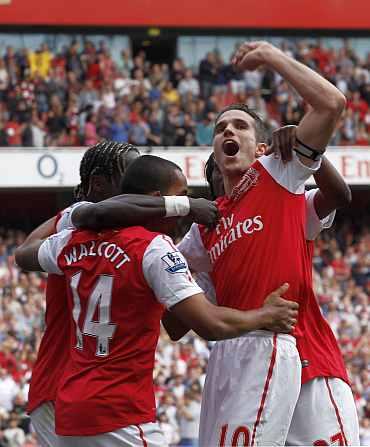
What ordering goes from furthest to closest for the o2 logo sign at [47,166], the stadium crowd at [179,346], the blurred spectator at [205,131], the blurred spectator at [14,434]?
the blurred spectator at [205,131]
the o2 logo sign at [47,166]
the stadium crowd at [179,346]
the blurred spectator at [14,434]

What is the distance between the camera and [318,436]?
15.0 feet

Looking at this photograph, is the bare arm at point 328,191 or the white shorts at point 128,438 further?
the bare arm at point 328,191

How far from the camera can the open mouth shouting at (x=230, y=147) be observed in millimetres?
4754

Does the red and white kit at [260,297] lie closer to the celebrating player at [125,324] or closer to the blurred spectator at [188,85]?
the celebrating player at [125,324]

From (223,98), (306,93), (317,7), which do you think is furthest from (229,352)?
(317,7)

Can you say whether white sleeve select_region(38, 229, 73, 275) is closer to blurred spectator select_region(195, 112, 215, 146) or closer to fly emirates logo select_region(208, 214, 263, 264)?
fly emirates logo select_region(208, 214, 263, 264)

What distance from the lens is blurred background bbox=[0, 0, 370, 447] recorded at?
53.7ft

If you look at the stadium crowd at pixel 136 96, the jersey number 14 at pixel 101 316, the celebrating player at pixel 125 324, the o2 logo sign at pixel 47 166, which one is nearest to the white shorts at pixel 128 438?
the celebrating player at pixel 125 324

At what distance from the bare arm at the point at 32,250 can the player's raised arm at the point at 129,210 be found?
39 cm

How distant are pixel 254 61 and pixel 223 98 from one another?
60.5 feet

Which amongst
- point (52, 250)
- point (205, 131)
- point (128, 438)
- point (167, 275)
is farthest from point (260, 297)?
point (205, 131)

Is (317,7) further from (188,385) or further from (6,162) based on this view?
(188,385)

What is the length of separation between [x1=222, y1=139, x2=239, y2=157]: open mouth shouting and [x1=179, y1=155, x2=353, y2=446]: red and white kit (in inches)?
10.8

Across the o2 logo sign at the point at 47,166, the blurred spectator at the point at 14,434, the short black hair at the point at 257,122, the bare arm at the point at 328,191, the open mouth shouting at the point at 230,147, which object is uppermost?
the o2 logo sign at the point at 47,166
